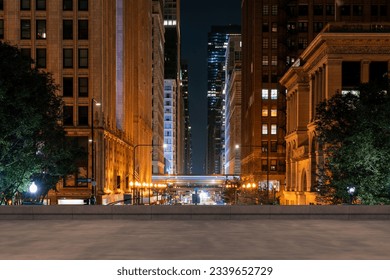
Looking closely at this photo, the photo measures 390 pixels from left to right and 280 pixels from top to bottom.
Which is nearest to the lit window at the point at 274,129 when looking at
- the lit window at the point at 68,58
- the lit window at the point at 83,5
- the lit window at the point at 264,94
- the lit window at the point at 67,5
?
the lit window at the point at 264,94

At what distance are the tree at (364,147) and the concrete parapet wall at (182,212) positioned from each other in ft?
45.4

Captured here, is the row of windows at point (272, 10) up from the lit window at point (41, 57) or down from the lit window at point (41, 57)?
up

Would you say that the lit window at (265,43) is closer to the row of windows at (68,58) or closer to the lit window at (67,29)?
the row of windows at (68,58)

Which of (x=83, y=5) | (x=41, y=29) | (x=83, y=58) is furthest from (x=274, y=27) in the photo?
(x=41, y=29)

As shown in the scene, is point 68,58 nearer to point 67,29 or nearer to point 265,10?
point 67,29

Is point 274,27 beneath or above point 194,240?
above

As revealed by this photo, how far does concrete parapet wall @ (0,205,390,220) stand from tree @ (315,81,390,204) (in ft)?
45.4

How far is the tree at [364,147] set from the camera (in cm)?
4933

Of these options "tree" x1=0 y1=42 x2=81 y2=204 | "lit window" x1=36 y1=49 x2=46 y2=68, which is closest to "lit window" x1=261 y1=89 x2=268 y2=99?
"lit window" x1=36 y1=49 x2=46 y2=68

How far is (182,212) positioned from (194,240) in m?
11.3

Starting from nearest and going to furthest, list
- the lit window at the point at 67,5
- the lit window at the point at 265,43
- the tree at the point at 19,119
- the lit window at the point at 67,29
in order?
the tree at the point at 19,119, the lit window at the point at 67,5, the lit window at the point at 67,29, the lit window at the point at 265,43

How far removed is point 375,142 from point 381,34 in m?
42.7

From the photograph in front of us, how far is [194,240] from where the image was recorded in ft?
81.3
